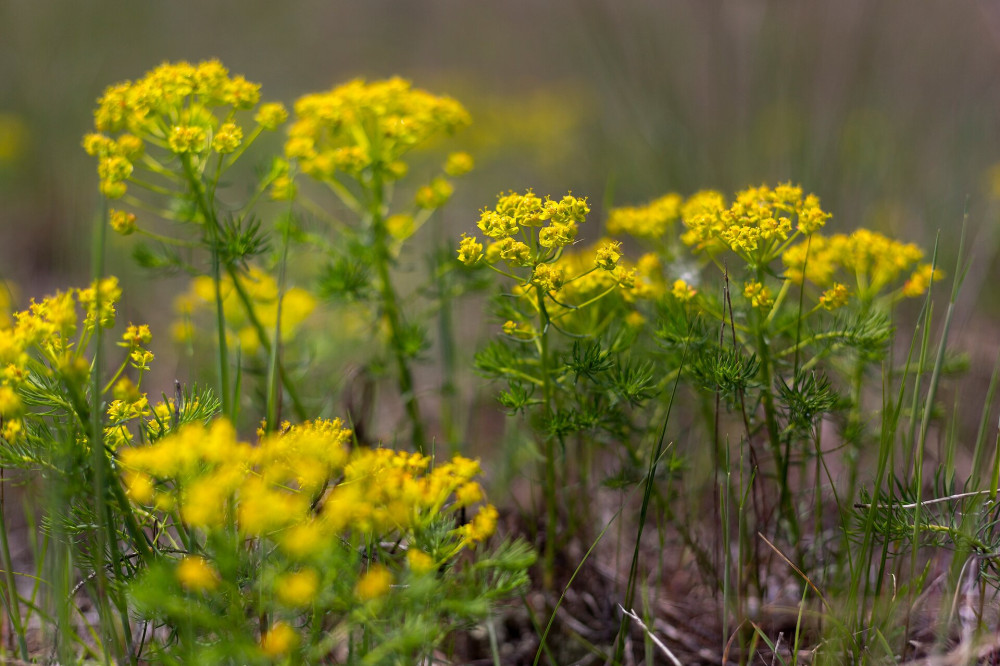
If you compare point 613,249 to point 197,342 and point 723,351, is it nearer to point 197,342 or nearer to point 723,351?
point 723,351

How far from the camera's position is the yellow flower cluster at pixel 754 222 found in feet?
6.80

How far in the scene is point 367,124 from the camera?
2.70 m

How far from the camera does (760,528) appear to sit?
2.50 metres

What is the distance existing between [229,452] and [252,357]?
77.1 inches

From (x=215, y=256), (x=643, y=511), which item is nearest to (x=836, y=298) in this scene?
(x=643, y=511)

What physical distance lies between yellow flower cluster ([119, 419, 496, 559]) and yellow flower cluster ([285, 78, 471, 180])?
107 cm

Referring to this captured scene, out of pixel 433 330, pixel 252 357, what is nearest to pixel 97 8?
pixel 433 330

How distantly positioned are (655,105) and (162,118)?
3739mm

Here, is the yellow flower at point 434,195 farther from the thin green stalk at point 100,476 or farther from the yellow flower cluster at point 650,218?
the thin green stalk at point 100,476

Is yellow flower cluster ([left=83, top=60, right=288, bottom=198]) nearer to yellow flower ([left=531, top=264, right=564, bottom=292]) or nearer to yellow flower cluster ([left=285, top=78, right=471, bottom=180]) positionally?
yellow flower cluster ([left=285, top=78, right=471, bottom=180])

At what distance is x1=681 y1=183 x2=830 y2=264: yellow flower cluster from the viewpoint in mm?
2072

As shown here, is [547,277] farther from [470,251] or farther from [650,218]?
[650,218]

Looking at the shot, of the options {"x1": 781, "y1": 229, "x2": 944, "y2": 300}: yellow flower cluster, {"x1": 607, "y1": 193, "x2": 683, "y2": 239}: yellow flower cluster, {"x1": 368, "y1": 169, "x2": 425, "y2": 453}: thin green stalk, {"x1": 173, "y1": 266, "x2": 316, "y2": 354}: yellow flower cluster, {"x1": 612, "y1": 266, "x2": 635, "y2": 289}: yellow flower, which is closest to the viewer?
{"x1": 612, "y1": 266, "x2": 635, "y2": 289}: yellow flower

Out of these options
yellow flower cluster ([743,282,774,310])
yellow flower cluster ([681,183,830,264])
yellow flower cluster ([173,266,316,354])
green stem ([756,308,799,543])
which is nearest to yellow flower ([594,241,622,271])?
yellow flower cluster ([681,183,830,264])
